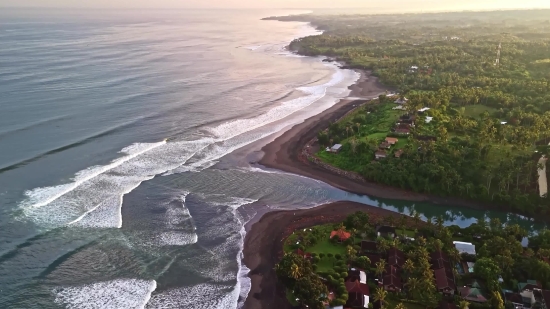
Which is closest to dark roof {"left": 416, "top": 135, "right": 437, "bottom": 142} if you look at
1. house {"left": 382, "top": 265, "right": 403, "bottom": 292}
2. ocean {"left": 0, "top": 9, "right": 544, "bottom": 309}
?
ocean {"left": 0, "top": 9, "right": 544, "bottom": 309}

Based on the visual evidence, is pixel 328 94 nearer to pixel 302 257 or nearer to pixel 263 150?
Result: pixel 263 150

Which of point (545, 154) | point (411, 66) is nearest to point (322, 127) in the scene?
point (545, 154)

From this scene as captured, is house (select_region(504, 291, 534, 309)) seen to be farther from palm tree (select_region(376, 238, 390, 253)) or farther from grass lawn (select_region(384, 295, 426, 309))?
palm tree (select_region(376, 238, 390, 253))

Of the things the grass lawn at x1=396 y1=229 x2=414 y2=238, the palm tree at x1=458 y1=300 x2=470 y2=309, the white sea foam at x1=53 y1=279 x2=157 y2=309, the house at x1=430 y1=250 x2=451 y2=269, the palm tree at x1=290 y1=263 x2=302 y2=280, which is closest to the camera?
the palm tree at x1=458 y1=300 x2=470 y2=309

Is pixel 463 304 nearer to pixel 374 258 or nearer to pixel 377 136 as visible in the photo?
pixel 374 258

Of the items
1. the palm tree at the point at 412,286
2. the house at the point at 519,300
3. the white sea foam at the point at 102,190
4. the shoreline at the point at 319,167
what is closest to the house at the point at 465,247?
the house at the point at 519,300

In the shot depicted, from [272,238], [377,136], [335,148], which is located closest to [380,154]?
[335,148]
